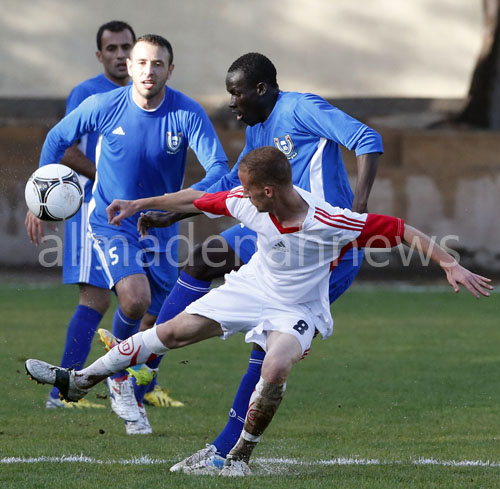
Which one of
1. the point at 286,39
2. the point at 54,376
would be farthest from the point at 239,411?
the point at 286,39

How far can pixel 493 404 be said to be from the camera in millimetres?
7344

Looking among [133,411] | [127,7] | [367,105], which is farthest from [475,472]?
[127,7]

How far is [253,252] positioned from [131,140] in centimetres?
143

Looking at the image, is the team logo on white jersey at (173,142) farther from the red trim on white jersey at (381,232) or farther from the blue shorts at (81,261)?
the red trim on white jersey at (381,232)

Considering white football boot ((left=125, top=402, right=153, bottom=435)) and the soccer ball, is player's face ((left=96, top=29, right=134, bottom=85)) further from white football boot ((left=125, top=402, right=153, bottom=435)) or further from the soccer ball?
white football boot ((left=125, top=402, right=153, bottom=435))

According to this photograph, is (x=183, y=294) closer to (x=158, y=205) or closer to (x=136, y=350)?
(x=158, y=205)

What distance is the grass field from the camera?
512 centimetres

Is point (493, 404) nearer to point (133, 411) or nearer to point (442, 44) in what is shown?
point (133, 411)

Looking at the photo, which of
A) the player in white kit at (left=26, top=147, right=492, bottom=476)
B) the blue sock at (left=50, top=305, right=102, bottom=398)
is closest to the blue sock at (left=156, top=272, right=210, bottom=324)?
the player in white kit at (left=26, top=147, right=492, bottom=476)

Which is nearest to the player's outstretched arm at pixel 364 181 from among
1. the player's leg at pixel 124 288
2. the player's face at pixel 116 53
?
the player's leg at pixel 124 288

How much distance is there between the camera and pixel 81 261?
7.46 m

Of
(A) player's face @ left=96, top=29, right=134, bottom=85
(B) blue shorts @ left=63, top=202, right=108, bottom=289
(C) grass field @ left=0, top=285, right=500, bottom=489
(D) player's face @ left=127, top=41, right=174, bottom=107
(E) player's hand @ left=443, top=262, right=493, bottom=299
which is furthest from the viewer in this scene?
(A) player's face @ left=96, top=29, right=134, bottom=85

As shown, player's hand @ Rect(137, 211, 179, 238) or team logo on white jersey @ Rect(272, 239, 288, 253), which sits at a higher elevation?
team logo on white jersey @ Rect(272, 239, 288, 253)

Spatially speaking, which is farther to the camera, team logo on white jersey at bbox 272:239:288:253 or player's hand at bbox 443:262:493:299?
team logo on white jersey at bbox 272:239:288:253
